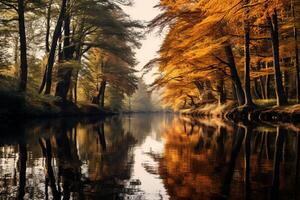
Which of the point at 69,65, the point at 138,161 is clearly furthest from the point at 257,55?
the point at 138,161

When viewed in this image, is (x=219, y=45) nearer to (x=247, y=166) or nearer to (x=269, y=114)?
(x=269, y=114)

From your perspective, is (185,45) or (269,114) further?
(185,45)

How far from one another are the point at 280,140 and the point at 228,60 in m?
16.1

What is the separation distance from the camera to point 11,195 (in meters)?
4.27

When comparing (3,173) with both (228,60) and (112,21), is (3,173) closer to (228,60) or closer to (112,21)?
(228,60)

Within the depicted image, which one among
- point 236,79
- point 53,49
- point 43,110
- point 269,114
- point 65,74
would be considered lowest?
point 269,114

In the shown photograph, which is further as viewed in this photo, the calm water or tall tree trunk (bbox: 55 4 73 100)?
tall tree trunk (bbox: 55 4 73 100)

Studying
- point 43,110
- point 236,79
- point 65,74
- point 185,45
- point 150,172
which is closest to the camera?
point 150,172

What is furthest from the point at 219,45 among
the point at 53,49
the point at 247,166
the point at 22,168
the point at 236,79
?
the point at 22,168

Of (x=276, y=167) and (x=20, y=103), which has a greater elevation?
(x=20, y=103)

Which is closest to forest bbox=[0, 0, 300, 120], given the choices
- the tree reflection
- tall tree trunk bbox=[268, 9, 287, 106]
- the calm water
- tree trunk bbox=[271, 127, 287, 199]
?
tall tree trunk bbox=[268, 9, 287, 106]

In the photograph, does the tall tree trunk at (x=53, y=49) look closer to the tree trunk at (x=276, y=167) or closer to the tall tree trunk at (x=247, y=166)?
the tall tree trunk at (x=247, y=166)

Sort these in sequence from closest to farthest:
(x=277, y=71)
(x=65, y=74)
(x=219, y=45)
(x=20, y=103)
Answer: (x=20, y=103) < (x=277, y=71) < (x=219, y=45) < (x=65, y=74)

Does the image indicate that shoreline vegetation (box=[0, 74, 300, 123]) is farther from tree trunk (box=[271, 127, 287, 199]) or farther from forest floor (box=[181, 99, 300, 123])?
tree trunk (box=[271, 127, 287, 199])
